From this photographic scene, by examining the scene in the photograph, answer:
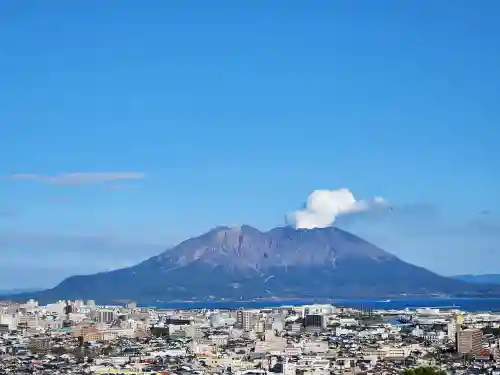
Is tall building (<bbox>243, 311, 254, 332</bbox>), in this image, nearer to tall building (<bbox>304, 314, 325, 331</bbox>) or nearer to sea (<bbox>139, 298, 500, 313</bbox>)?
tall building (<bbox>304, 314, 325, 331</bbox>)

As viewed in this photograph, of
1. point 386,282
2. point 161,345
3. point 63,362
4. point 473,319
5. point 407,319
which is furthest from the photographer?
point 386,282

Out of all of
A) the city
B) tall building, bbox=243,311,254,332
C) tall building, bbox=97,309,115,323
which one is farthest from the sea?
tall building, bbox=243,311,254,332

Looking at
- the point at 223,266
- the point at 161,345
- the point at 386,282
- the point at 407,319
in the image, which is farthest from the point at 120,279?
the point at 161,345

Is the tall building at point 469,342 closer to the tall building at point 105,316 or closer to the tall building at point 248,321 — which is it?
the tall building at point 248,321

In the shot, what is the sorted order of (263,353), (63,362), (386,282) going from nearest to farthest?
(63,362)
(263,353)
(386,282)

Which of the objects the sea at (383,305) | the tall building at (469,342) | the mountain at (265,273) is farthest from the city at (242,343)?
the mountain at (265,273)

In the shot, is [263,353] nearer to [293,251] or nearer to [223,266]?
[223,266]

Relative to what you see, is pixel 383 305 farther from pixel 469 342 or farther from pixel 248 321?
pixel 469 342
